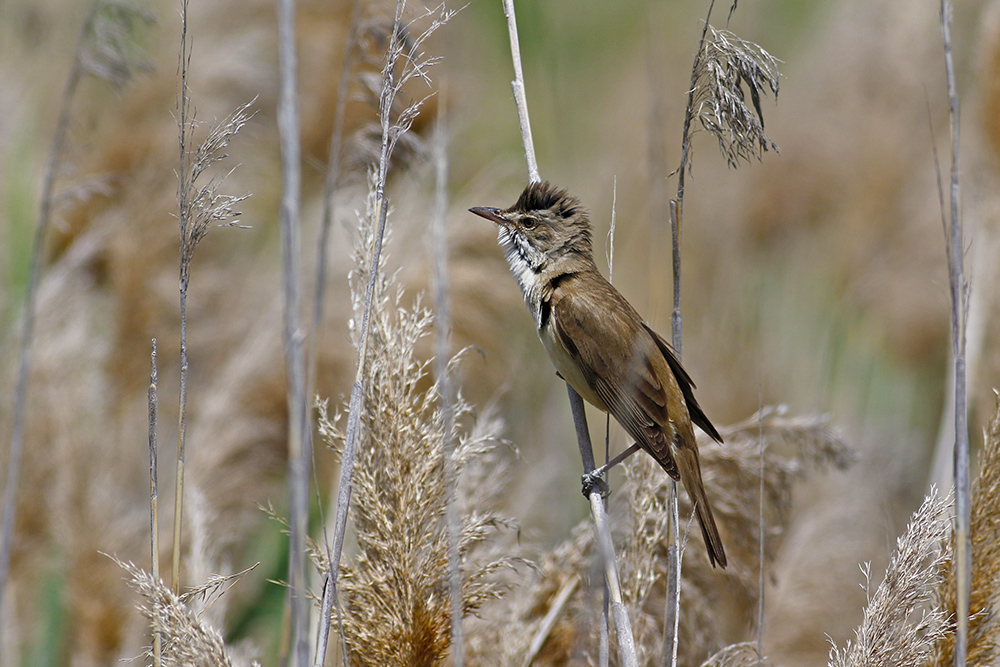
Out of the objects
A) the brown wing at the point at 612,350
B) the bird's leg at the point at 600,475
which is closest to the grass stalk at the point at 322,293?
the bird's leg at the point at 600,475

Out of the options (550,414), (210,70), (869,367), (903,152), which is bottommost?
(550,414)

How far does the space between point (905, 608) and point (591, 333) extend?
1.17 meters

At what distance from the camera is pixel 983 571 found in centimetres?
195

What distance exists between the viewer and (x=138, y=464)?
403 centimetres

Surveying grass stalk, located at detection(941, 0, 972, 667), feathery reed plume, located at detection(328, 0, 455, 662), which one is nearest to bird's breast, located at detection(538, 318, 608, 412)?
feathery reed plume, located at detection(328, 0, 455, 662)

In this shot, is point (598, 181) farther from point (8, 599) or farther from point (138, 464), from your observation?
point (8, 599)

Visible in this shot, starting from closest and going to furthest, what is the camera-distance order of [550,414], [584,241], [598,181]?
[584,241], [550,414], [598,181]

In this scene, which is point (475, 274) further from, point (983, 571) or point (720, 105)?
point (983, 571)

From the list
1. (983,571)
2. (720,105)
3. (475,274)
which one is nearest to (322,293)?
(720,105)

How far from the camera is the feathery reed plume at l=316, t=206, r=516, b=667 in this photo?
6.45 ft

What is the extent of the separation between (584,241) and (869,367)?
254cm

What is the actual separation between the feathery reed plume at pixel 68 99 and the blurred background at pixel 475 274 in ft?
0.29

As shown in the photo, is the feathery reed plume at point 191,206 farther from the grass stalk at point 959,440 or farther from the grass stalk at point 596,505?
the grass stalk at point 959,440

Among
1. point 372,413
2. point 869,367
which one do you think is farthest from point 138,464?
point 869,367
